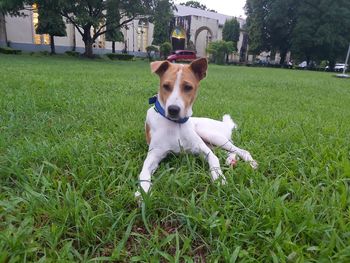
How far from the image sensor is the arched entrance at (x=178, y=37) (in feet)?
155

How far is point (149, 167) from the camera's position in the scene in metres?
2.51

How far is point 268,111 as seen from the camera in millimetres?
5586

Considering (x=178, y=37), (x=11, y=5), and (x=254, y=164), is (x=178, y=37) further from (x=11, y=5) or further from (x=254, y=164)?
(x=254, y=164)

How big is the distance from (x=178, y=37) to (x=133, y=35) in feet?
25.2

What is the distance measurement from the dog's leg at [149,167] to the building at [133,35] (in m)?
25.6

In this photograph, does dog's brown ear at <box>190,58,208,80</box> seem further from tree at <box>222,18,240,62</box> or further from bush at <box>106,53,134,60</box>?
tree at <box>222,18,240,62</box>

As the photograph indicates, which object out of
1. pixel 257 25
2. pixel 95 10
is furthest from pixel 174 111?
pixel 257 25

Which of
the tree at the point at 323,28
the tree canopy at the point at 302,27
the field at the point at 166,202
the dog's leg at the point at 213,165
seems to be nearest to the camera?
the field at the point at 166,202

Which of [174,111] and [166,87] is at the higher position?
[166,87]

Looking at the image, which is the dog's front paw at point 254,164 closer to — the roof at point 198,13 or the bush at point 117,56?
the bush at point 117,56

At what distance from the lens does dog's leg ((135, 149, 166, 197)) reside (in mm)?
2227

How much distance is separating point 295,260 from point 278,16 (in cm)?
4145

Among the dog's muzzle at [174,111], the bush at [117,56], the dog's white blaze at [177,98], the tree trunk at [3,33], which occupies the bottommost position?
the bush at [117,56]

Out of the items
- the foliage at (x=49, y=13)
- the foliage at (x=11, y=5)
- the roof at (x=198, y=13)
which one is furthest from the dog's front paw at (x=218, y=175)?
the roof at (x=198, y=13)
